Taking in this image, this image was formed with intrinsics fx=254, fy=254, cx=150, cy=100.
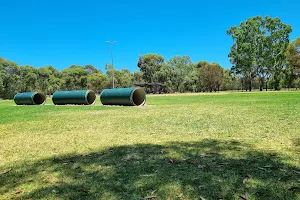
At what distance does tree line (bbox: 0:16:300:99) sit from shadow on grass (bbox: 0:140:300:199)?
4439cm

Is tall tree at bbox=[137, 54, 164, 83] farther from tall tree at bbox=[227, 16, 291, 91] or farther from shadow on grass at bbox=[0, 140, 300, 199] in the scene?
shadow on grass at bbox=[0, 140, 300, 199]

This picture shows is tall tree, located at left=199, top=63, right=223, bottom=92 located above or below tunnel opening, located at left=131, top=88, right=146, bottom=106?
above

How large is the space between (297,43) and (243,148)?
52919 millimetres

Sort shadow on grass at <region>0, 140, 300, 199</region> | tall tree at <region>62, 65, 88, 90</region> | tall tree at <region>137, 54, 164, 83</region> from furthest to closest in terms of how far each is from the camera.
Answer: tall tree at <region>137, 54, 164, 83</region> < tall tree at <region>62, 65, 88, 90</region> < shadow on grass at <region>0, 140, 300, 199</region>

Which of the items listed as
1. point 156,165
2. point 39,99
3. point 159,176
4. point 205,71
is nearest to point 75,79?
point 205,71

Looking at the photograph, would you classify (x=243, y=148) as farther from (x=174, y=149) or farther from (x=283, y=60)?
(x=283, y=60)

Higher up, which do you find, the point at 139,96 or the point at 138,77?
the point at 138,77

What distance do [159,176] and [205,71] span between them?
75262 mm

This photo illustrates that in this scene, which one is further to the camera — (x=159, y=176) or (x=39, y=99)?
(x=39, y=99)

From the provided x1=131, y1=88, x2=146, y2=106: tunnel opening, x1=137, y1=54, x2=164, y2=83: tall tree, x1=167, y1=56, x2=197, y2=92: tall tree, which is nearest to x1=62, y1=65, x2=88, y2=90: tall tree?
x1=137, y1=54, x2=164, y2=83: tall tree

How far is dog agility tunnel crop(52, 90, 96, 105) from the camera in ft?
78.5

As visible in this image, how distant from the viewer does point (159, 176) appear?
379 cm

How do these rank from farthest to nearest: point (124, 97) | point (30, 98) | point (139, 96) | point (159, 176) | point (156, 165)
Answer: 1. point (30, 98)
2. point (139, 96)
3. point (124, 97)
4. point (156, 165)
5. point (159, 176)

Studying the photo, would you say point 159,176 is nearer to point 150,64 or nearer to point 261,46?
point 261,46
